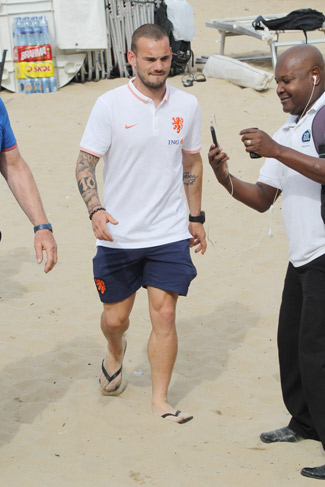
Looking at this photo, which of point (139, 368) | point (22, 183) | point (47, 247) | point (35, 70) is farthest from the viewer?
point (35, 70)

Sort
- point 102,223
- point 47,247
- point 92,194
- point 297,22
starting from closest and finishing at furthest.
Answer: point 47,247 < point 102,223 < point 92,194 < point 297,22

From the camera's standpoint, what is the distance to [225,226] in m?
8.25

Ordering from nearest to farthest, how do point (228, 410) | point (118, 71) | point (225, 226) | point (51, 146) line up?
point (228, 410) → point (225, 226) → point (51, 146) → point (118, 71)

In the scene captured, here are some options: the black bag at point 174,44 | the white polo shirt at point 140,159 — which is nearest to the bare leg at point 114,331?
the white polo shirt at point 140,159

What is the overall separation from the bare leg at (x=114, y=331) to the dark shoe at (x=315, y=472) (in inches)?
59.2

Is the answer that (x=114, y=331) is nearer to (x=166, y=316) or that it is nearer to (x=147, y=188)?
(x=166, y=316)

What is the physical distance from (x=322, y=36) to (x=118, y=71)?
6.31m

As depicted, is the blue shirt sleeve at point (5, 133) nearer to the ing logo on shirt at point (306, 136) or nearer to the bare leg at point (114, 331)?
the bare leg at point (114, 331)

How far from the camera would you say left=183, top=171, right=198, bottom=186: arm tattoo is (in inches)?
187

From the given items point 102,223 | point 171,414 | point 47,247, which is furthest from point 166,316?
point 47,247

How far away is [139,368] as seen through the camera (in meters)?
5.43

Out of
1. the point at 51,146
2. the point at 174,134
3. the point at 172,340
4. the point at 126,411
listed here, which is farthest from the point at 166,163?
the point at 51,146

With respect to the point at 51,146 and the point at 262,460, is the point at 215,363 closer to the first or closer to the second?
the point at 262,460

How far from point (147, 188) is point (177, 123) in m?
0.43
